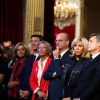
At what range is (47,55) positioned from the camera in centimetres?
619

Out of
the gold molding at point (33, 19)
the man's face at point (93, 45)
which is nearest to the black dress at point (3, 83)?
the man's face at point (93, 45)

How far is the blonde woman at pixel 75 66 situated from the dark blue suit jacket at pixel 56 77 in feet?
0.61

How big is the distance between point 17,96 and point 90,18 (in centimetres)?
781

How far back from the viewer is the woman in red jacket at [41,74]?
20.0 feet

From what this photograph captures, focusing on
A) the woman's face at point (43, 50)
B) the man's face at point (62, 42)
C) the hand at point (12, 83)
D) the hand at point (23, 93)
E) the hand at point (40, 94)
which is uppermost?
the man's face at point (62, 42)

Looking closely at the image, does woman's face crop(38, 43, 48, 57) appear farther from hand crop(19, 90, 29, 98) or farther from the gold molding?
the gold molding

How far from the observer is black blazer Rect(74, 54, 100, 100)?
4.62m

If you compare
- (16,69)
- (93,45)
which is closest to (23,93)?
(16,69)

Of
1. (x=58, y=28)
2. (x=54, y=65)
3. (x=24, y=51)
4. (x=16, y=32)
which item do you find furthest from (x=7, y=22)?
(x=58, y=28)

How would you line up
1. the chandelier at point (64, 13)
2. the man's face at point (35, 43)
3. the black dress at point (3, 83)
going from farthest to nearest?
the chandelier at point (64, 13)
the man's face at point (35, 43)
the black dress at point (3, 83)

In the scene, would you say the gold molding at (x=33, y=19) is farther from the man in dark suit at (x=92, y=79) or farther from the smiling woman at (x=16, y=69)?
the man in dark suit at (x=92, y=79)

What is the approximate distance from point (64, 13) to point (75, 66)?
1230 centimetres

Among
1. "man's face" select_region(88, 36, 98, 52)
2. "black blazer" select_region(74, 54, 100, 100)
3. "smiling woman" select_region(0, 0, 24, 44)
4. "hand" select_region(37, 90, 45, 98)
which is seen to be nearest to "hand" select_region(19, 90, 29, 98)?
"hand" select_region(37, 90, 45, 98)

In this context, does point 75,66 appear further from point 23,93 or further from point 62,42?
point 23,93
